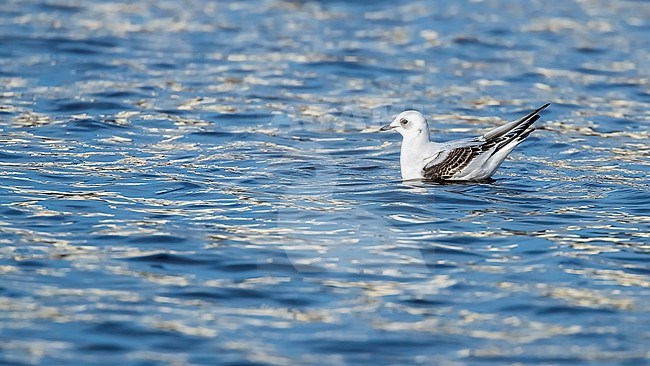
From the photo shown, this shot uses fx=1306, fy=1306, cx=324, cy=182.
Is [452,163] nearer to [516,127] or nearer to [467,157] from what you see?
[467,157]

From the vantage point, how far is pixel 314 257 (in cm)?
922

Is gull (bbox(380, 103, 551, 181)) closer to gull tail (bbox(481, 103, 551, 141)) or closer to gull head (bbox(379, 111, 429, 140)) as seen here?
gull tail (bbox(481, 103, 551, 141))

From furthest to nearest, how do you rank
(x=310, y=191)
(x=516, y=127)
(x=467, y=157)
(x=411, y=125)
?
(x=411, y=125) < (x=516, y=127) < (x=467, y=157) < (x=310, y=191)

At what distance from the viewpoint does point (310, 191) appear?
11.2m

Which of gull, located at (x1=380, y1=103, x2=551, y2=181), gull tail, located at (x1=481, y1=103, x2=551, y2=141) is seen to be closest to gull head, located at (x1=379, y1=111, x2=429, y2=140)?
gull, located at (x1=380, y1=103, x2=551, y2=181)

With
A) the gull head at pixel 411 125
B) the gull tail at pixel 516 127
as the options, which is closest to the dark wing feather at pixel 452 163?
the gull tail at pixel 516 127

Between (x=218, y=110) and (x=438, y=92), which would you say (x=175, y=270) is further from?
(x=438, y=92)

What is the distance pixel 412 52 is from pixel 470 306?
999cm

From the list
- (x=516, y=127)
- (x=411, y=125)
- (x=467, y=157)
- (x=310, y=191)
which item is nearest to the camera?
(x=310, y=191)

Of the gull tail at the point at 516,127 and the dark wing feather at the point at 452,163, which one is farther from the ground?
the gull tail at the point at 516,127

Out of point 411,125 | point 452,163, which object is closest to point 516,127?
point 452,163

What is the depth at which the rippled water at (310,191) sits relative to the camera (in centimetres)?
774

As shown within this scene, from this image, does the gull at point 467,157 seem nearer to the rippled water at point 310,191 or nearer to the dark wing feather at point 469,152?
the dark wing feather at point 469,152

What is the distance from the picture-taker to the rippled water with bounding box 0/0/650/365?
7.74 meters
